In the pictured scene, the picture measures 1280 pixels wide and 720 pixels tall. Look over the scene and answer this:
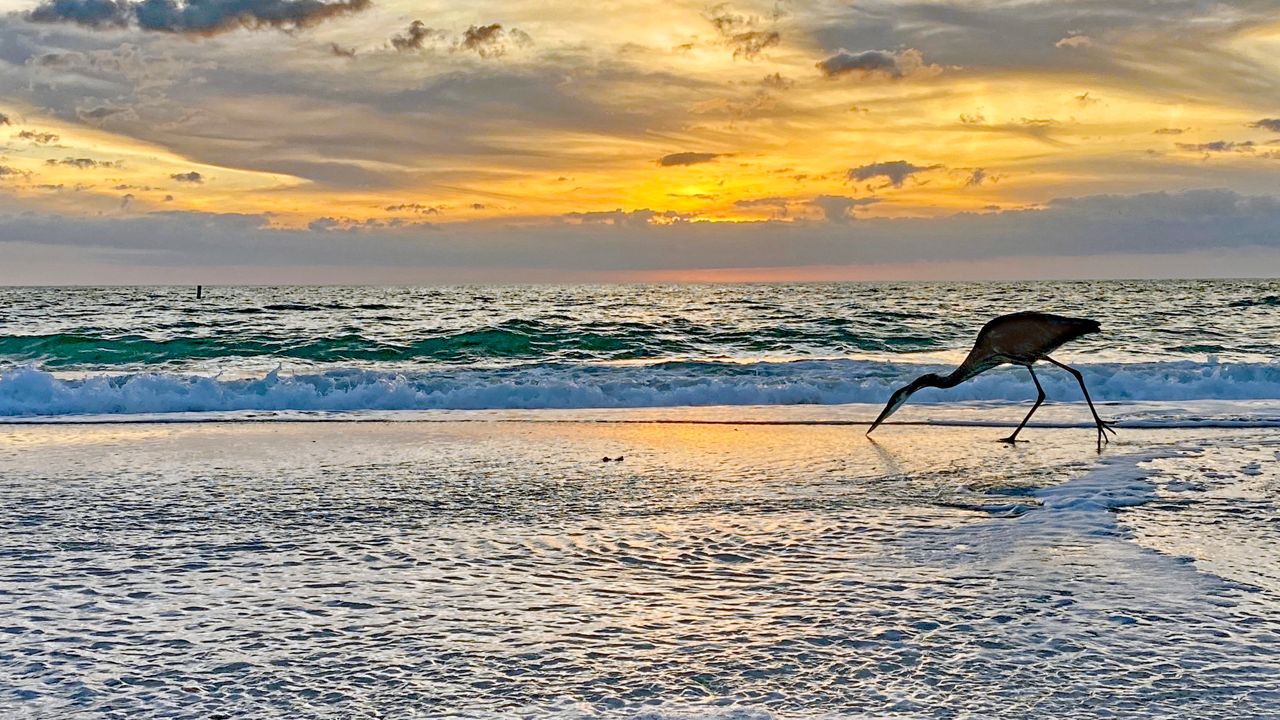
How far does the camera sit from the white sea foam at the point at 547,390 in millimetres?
13641

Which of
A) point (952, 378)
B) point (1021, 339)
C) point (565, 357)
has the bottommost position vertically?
point (565, 357)

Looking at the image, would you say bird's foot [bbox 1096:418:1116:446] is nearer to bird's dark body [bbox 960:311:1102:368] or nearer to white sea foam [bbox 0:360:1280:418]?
bird's dark body [bbox 960:311:1102:368]

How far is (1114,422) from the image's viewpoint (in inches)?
425

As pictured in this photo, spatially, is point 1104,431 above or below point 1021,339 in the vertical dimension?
below

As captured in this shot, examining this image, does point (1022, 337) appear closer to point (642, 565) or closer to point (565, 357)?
point (642, 565)

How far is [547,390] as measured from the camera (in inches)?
570

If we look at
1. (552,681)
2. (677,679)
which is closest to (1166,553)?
(677,679)

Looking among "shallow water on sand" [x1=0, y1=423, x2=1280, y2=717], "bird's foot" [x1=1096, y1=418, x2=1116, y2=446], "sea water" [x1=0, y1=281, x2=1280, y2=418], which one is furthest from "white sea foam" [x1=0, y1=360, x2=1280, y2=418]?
"shallow water on sand" [x1=0, y1=423, x2=1280, y2=717]

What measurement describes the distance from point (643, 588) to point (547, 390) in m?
10.1

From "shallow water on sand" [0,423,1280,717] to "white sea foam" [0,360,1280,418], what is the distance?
571 centimetres

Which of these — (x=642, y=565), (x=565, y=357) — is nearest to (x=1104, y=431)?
(x=642, y=565)

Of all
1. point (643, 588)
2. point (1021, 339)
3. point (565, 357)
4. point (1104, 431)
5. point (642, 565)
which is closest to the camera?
point (643, 588)

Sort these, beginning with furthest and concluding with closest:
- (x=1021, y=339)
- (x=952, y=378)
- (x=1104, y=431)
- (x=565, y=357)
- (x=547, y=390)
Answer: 1. (x=565, y=357)
2. (x=547, y=390)
3. (x=1104, y=431)
4. (x=952, y=378)
5. (x=1021, y=339)

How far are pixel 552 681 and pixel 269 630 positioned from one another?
1180 mm
